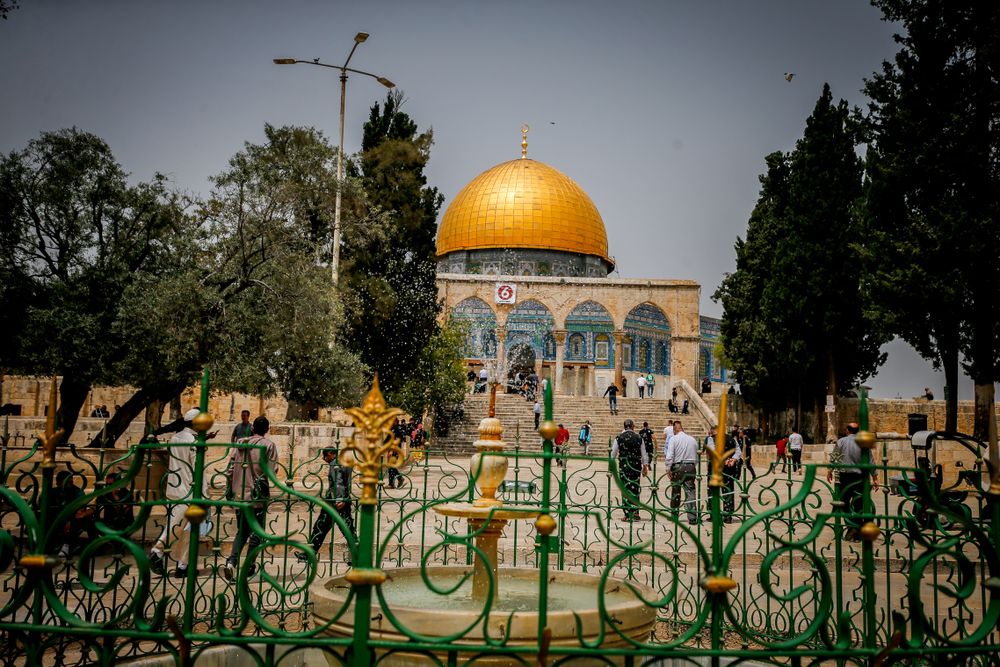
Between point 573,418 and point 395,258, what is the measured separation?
8862mm

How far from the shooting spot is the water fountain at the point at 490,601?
242 cm

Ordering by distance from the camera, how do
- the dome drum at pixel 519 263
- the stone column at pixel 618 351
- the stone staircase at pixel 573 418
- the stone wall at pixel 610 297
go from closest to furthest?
the stone staircase at pixel 573 418 → the stone column at pixel 618 351 → the stone wall at pixel 610 297 → the dome drum at pixel 519 263

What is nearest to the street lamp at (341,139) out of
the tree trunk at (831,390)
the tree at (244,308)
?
the tree at (244,308)

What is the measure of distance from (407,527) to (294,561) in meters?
1.10

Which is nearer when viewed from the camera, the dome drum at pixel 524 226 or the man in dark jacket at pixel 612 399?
the man in dark jacket at pixel 612 399

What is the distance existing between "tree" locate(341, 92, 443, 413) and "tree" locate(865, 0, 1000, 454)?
10.1 metres

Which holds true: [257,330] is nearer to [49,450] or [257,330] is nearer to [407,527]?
[407,527]

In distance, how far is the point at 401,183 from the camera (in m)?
20.5

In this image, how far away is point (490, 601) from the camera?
226cm

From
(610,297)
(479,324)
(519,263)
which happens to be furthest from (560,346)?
(519,263)

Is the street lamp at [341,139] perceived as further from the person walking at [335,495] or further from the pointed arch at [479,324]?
the pointed arch at [479,324]

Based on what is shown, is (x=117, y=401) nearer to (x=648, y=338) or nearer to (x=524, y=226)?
(x=524, y=226)

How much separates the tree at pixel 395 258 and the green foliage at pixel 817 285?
909 centimetres

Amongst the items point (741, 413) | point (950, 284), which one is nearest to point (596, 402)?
point (741, 413)
